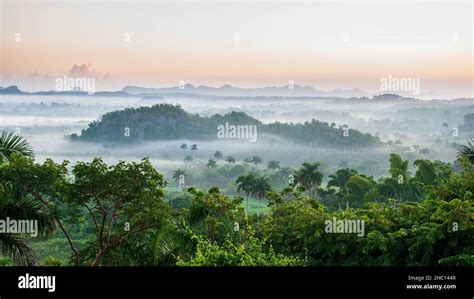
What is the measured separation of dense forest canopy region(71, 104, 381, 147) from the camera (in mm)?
29719

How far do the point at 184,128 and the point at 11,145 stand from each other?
81.2ft

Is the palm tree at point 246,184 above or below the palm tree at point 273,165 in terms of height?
below

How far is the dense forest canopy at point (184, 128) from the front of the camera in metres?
29.7

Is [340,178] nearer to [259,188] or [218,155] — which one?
[259,188]

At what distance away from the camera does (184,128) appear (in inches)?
1282

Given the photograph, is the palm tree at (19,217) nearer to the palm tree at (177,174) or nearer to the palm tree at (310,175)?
the palm tree at (310,175)

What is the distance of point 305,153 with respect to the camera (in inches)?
1319

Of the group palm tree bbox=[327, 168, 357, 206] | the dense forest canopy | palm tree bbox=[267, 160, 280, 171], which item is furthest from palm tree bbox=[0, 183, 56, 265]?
palm tree bbox=[267, 160, 280, 171]

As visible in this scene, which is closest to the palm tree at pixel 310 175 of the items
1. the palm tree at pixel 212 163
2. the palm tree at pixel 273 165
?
the palm tree at pixel 273 165

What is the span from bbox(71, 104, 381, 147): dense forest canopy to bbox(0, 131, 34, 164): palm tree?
20282 mm

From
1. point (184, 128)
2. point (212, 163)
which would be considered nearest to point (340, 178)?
point (212, 163)

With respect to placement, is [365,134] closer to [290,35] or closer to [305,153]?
[305,153]

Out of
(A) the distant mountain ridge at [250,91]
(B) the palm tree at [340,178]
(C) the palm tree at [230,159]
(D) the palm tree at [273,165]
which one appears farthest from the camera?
(C) the palm tree at [230,159]

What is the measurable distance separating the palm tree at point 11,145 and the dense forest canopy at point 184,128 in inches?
798
